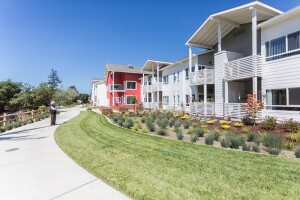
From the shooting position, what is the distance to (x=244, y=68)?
14.4 m

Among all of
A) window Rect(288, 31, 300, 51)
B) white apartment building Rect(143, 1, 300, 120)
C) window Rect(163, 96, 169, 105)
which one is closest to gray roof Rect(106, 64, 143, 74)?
window Rect(163, 96, 169, 105)

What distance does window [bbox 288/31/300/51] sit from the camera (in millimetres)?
11804

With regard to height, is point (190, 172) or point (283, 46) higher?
point (283, 46)

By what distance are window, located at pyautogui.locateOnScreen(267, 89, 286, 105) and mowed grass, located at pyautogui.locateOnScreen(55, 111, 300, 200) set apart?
8860 mm

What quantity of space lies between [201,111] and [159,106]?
1174cm

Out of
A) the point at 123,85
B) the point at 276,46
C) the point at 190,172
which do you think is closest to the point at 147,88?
the point at 123,85

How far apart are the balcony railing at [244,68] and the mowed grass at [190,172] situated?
31.0ft

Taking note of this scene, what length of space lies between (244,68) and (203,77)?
17.8ft

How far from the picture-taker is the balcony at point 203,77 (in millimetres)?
18675

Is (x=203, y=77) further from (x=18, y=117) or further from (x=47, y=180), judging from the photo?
(x=18, y=117)

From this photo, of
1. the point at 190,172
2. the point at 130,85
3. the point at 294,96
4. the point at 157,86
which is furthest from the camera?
the point at 130,85

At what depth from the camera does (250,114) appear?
12891 mm

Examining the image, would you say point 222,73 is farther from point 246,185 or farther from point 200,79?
point 246,185

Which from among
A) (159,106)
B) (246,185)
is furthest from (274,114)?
(159,106)
